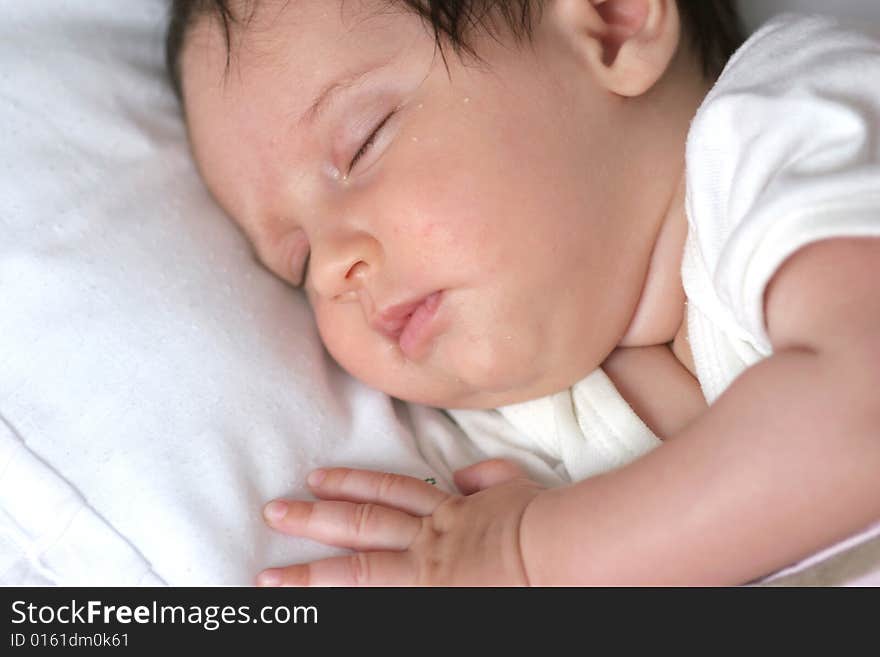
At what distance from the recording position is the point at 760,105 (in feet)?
3.94

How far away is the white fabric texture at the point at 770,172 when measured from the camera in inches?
41.3

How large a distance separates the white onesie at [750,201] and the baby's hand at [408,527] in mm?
119

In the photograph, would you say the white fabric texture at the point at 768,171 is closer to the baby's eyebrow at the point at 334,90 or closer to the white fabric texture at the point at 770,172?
the white fabric texture at the point at 770,172

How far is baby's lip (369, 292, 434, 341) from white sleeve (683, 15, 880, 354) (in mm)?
320

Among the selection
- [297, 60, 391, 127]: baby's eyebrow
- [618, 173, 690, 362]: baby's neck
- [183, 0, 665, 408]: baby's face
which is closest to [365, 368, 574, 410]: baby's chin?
[183, 0, 665, 408]: baby's face

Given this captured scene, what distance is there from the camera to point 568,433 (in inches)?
56.7

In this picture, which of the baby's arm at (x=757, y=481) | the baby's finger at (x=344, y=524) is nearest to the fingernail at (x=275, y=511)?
the baby's finger at (x=344, y=524)

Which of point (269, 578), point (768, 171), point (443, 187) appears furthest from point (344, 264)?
point (768, 171)

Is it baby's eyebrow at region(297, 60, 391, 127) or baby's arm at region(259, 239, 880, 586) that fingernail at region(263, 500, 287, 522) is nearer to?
baby's arm at region(259, 239, 880, 586)

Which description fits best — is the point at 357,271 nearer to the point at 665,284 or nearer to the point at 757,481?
the point at 665,284

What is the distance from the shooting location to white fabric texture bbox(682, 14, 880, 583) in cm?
105

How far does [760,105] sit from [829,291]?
27 cm
